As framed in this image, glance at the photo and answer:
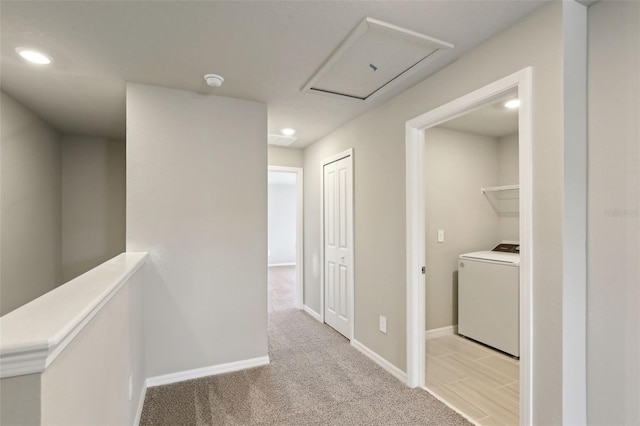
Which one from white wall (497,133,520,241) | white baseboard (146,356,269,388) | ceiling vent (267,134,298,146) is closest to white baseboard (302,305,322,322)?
white baseboard (146,356,269,388)

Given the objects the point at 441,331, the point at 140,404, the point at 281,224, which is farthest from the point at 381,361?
the point at 281,224

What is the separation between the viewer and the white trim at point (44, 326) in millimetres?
683

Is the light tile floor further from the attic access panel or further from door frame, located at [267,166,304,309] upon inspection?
the attic access panel

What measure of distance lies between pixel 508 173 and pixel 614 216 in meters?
2.62

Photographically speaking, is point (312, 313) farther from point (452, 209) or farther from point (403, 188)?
point (403, 188)

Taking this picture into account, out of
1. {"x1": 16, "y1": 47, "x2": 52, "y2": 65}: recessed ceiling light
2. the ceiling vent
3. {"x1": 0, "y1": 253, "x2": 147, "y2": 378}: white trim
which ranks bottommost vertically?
{"x1": 0, "y1": 253, "x2": 147, "y2": 378}: white trim

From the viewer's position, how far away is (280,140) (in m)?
4.13

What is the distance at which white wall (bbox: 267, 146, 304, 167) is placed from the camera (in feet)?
14.5

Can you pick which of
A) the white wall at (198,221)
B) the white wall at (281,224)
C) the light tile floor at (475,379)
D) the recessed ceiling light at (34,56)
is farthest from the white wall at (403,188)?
the white wall at (281,224)

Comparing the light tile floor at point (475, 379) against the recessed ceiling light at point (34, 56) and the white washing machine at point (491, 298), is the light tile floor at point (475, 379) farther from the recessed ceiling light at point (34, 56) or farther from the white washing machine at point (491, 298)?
the recessed ceiling light at point (34, 56)

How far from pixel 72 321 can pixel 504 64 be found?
2.27 metres

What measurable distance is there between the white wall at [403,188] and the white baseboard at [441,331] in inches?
37.1

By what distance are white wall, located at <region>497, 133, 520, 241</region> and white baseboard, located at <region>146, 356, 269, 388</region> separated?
3213 millimetres

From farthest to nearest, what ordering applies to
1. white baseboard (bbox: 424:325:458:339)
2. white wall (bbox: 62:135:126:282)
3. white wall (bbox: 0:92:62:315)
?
1. white wall (bbox: 62:135:126:282)
2. white baseboard (bbox: 424:325:458:339)
3. white wall (bbox: 0:92:62:315)
